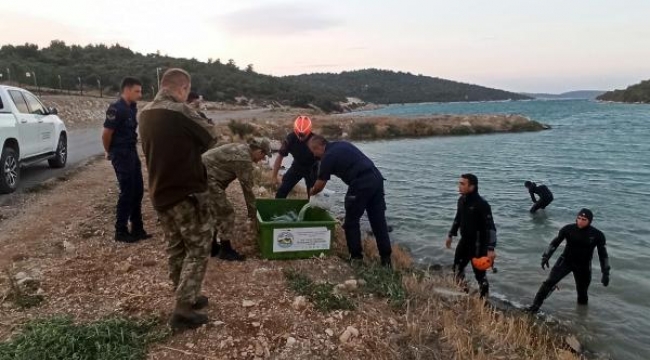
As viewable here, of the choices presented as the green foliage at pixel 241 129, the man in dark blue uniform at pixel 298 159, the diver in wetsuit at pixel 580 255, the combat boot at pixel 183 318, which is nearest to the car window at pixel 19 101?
the man in dark blue uniform at pixel 298 159

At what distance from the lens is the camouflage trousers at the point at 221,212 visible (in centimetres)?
546

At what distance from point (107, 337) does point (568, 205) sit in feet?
43.7

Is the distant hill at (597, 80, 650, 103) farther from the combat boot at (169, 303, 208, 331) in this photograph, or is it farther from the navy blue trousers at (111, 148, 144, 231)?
the combat boot at (169, 303, 208, 331)

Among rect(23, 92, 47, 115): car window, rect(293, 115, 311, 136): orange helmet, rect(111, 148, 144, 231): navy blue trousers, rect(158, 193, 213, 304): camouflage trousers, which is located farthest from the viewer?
rect(23, 92, 47, 115): car window

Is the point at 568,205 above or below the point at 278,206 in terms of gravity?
below

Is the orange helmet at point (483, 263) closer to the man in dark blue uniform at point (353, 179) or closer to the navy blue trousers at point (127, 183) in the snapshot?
the man in dark blue uniform at point (353, 179)

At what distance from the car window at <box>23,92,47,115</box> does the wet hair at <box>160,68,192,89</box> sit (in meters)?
7.39

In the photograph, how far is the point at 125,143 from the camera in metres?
5.97

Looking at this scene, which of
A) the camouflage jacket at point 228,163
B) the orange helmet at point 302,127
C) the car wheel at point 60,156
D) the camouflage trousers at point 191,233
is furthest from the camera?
the car wheel at point 60,156

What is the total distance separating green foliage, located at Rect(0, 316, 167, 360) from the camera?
3.57 m

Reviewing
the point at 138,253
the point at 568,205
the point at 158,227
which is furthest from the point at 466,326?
the point at 568,205

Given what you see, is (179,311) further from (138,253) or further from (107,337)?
(138,253)

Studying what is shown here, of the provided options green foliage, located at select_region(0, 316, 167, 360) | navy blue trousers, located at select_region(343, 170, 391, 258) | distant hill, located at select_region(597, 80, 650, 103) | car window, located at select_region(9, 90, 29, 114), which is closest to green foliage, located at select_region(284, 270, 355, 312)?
navy blue trousers, located at select_region(343, 170, 391, 258)

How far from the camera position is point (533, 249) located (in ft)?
31.5
